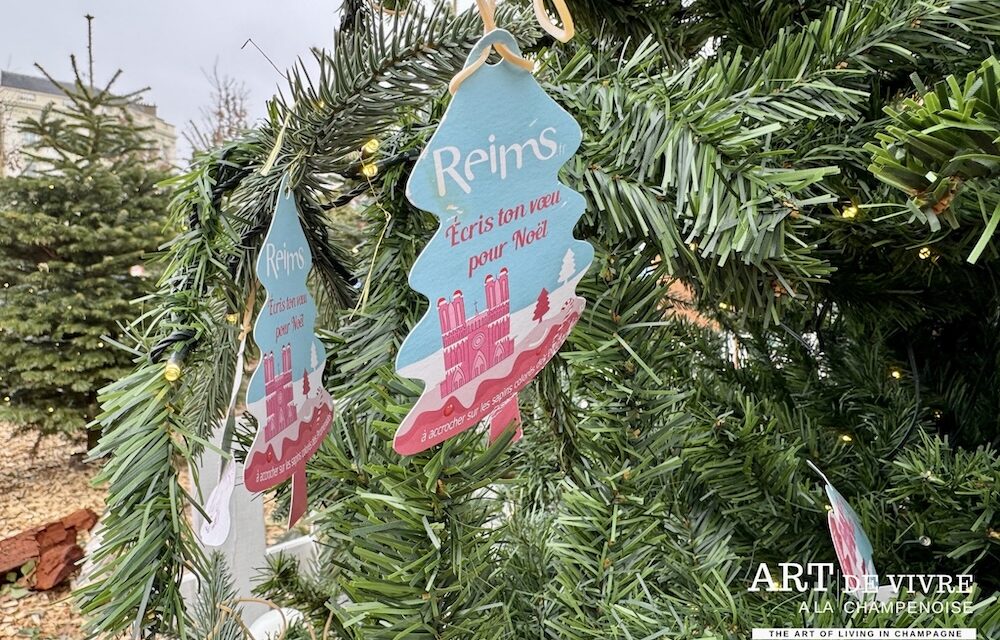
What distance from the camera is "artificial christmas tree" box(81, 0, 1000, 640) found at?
206mm

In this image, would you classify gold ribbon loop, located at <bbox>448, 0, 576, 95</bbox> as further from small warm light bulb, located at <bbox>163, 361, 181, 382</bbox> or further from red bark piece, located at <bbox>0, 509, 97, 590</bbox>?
red bark piece, located at <bbox>0, 509, 97, 590</bbox>

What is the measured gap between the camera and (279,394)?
0.94ft

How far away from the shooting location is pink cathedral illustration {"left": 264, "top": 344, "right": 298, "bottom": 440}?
281 mm

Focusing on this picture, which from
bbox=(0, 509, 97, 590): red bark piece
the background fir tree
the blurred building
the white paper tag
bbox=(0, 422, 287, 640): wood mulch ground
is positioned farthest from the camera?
the blurred building

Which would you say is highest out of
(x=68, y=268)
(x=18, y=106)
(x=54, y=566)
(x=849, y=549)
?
(x=18, y=106)

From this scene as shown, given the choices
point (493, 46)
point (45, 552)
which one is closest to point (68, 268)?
point (45, 552)

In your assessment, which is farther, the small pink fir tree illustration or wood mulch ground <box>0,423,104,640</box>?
wood mulch ground <box>0,423,104,640</box>

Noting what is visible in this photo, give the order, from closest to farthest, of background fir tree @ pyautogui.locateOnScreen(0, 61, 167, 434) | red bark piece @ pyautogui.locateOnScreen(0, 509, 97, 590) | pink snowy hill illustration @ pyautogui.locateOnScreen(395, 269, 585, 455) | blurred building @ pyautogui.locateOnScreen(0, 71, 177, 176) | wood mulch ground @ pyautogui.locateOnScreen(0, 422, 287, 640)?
pink snowy hill illustration @ pyautogui.locateOnScreen(395, 269, 585, 455), wood mulch ground @ pyautogui.locateOnScreen(0, 422, 287, 640), red bark piece @ pyautogui.locateOnScreen(0, 509, 97, 590), background fir tree @ pyautogui.locateOnScreen(0, 61, 167, 434), blurred building @ pyautogui.locateOnScreen(0, 71, 177, 176)

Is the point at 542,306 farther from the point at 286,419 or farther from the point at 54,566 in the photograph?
the point at 54,566

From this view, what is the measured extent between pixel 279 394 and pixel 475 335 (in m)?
0.12

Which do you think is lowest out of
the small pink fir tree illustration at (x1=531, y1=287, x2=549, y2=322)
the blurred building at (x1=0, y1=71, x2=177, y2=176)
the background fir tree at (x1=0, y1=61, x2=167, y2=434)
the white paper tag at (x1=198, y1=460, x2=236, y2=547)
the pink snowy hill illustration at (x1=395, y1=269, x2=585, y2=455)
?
the white paper tag at (x1=198, y1=460, x2=236, y2=547)

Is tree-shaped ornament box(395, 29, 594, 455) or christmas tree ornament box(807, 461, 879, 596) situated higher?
tree-shaped ornament box(395, 29, 594, 455)

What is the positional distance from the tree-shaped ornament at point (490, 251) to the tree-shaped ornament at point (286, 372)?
102mm

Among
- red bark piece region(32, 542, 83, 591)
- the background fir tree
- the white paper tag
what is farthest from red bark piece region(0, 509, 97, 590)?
the white paper tag
